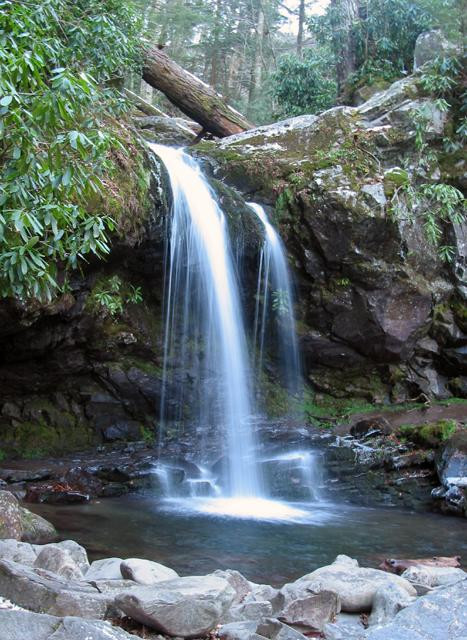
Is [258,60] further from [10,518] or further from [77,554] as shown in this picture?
[77,554]

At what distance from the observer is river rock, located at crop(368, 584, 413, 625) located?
4.43 metres

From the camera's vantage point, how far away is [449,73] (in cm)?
1488

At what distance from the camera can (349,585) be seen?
4.89m

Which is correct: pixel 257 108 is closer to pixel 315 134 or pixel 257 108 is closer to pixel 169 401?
pixel 315 134

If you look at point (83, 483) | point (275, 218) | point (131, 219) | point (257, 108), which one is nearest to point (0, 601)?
point (83, 483)

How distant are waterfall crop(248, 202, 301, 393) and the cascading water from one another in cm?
22

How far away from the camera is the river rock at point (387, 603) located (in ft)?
14.5

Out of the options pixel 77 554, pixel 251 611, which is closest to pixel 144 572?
pixel 77 554

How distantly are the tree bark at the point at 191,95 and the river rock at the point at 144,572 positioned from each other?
1265 centimetres

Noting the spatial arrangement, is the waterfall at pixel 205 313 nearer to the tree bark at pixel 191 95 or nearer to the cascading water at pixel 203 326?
the cascading water at pixel 203 326

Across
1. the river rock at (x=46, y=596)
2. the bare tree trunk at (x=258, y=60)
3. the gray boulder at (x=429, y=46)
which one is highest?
the bare tree trunk at (x=258, y=60)

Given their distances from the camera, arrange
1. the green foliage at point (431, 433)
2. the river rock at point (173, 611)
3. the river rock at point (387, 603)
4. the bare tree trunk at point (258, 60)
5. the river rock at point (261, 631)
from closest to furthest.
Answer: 1. the river rock at point (261, 631)
2. the river rock at point (173, 611)
3. the river rock at point (387, 603)
4. the green foliage at point (431, 433)
5. the bare tree trunk at point (258, 60)

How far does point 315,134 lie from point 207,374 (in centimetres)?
635

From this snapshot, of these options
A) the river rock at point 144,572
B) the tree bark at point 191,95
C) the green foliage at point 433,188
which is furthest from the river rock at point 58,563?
the tree bark at point 191,95
